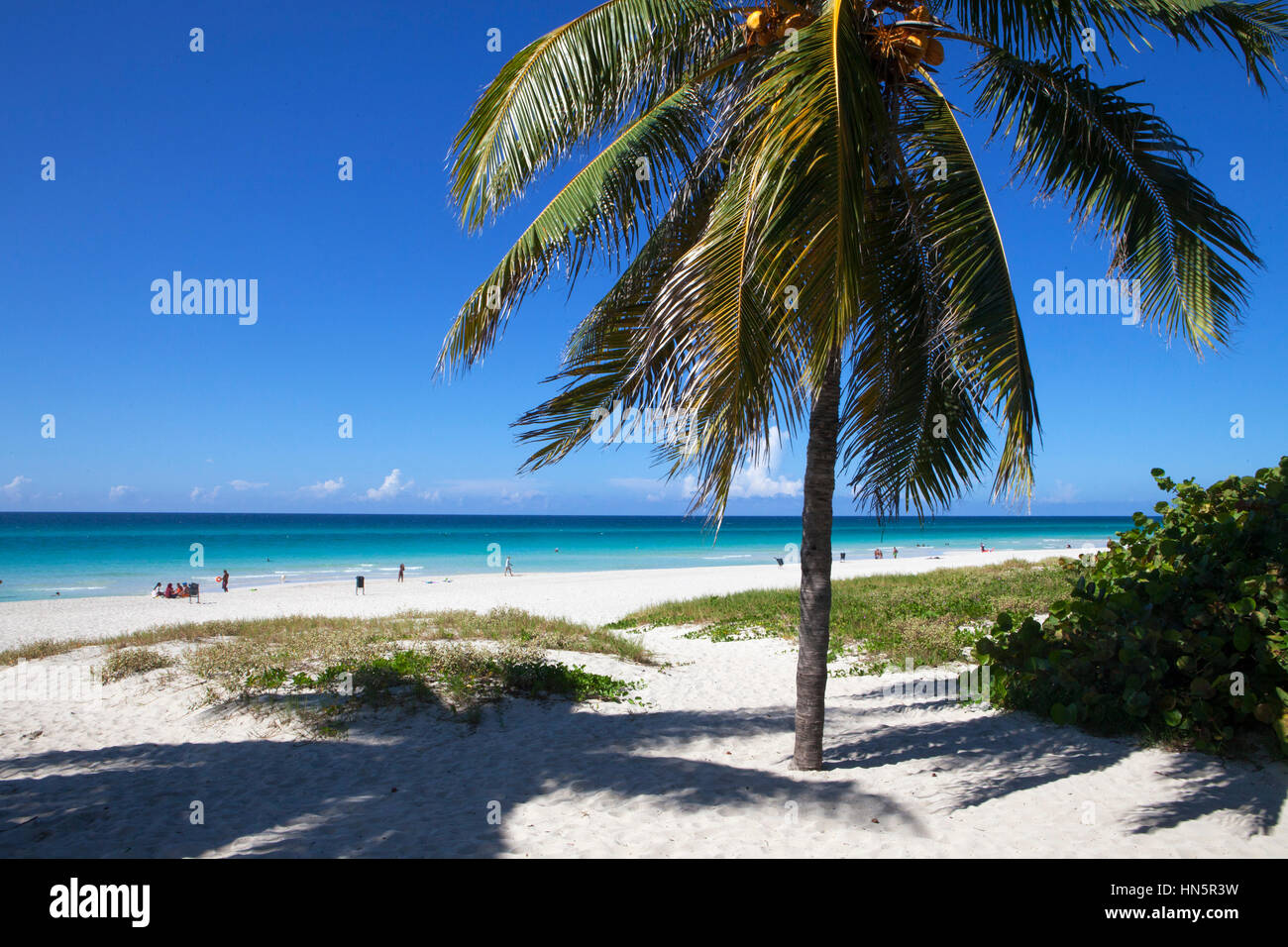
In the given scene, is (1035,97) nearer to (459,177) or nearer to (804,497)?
(804,497)

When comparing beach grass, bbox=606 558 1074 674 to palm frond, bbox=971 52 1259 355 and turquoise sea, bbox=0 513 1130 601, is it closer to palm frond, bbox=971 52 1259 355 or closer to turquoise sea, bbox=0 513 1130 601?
palm frond, bbox=971 52 1259 355

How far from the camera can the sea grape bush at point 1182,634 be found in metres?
5.22

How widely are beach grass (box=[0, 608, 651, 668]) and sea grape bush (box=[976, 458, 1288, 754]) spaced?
5471 millimetres

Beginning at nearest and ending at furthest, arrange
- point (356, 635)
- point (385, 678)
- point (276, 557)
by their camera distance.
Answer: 1. point (385, 678)
2. point (356, 635)
3. point (276, 557)

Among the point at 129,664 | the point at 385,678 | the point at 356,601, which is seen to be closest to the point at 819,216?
the point at 385,678

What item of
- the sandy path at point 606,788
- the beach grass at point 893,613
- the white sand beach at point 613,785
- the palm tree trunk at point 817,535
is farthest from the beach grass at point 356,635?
the palm tree trunk at point 817,535

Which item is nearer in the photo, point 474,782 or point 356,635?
point 474,782

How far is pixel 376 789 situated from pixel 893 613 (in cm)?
970

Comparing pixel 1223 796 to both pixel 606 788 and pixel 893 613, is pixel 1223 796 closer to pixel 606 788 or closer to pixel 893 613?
pixel 606 788

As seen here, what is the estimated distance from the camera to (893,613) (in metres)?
12.5

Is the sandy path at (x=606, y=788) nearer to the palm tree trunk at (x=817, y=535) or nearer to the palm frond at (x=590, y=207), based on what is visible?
the palm tree trunk at (x=817, y=535)

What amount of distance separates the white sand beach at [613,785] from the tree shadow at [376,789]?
2 centimetres

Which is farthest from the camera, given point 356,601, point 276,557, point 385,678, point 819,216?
point 276,557
